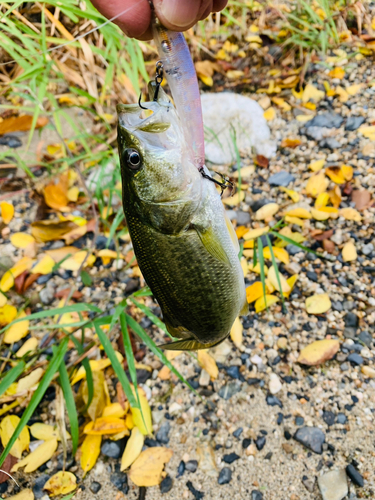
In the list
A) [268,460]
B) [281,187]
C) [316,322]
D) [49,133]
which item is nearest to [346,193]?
[281,187]

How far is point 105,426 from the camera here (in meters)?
2.36

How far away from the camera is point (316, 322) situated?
106 inches

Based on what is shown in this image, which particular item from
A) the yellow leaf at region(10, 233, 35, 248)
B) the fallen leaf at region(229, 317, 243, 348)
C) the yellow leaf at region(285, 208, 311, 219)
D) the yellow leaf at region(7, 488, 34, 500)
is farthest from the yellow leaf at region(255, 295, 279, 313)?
the yellow leaf at region(10, 233, 35, 248)

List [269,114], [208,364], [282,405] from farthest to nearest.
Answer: [269,114], [208,364], [282,405]

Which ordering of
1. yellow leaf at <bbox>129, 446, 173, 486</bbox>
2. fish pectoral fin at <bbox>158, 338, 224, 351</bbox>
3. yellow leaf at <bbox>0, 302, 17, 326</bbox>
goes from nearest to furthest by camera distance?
fish pectoral fin at <bbox>158, 338, 224, 351</bbox> → yellow leaf at <bbox>129, 446, 173, 486</bbox> → yellow leaf at <bbox>0, 302, 17, 326</bbox>

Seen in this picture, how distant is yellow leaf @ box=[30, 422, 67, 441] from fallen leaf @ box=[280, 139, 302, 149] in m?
3.13

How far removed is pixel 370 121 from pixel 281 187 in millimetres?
1160

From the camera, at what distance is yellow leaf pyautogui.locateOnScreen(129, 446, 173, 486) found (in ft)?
7.39

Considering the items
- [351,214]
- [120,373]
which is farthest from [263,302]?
[120,373]

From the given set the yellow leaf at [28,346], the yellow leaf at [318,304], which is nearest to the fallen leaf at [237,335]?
the yellow leaf at [318,304]

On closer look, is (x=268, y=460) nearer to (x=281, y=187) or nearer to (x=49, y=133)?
(x=281, y=187)

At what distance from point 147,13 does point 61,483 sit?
8.21 feet

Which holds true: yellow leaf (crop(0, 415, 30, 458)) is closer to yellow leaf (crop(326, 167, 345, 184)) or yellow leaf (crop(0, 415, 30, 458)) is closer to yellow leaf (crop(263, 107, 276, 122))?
yellow leaf (crop(326, 167, 345, 184))

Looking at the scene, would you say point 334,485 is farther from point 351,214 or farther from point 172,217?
point 351,214
